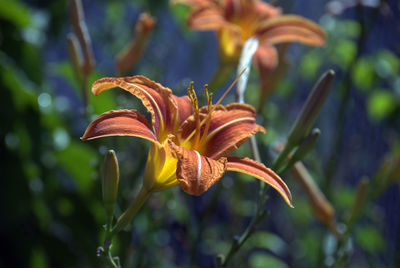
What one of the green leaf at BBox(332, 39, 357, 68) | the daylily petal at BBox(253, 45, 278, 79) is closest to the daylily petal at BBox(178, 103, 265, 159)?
the daylily petal at BBox(253, 45, 278, 79)

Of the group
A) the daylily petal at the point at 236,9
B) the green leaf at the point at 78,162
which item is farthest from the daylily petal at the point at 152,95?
the green leaf at the point at 78,162

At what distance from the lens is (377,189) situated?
77cm

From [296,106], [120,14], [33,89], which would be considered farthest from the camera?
[296,106]

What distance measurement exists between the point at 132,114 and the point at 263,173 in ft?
0.52

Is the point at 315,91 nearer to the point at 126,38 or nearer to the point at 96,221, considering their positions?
the point at 96,221

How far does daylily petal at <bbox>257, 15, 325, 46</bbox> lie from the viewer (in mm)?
743

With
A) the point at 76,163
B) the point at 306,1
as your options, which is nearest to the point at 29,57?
the point at 76,163

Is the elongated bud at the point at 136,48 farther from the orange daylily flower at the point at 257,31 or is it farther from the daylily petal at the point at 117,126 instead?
the daylily petal at the point at 117,126

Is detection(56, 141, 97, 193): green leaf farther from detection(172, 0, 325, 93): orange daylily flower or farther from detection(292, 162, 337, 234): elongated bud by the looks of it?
detection(292, 162, 337, 234): elongated bud

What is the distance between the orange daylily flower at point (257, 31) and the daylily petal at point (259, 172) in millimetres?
332

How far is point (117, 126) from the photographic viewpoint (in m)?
0.43

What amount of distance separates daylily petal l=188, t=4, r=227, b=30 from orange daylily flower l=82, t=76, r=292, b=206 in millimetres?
218

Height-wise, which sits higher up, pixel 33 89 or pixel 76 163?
pixel 33 89

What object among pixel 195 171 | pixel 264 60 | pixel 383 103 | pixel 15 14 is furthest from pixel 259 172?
pixel 15 14
